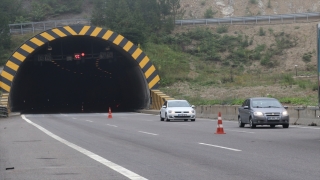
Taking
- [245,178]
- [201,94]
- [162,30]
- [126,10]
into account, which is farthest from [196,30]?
[245,178]

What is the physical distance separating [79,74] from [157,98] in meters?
29.2

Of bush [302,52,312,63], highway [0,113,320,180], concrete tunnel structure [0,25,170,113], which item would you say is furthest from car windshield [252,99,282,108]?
bush [302,52,312,63]

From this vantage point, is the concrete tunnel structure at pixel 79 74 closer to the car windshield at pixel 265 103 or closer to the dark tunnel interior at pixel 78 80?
the dark tunnel interior at pixel 78 80

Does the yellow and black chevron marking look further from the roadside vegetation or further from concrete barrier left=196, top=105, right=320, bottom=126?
concrete barrier left=196, top=105, right=320, bottom=126

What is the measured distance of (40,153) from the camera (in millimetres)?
17875

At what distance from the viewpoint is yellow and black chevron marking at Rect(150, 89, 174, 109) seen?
54.7m

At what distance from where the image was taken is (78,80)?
86750mm

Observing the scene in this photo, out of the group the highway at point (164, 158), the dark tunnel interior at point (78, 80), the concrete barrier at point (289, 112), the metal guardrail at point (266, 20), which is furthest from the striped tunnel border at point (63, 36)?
the highway at point (164, 158)

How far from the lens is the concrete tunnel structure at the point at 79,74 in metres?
56.9

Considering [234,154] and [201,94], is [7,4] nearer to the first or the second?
[201,94]

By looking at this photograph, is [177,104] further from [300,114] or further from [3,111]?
[3,111]

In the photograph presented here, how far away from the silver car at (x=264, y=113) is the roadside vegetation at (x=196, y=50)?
28748mm

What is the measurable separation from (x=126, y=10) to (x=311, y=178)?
229 feet

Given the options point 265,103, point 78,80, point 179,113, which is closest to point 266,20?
point 78,80
